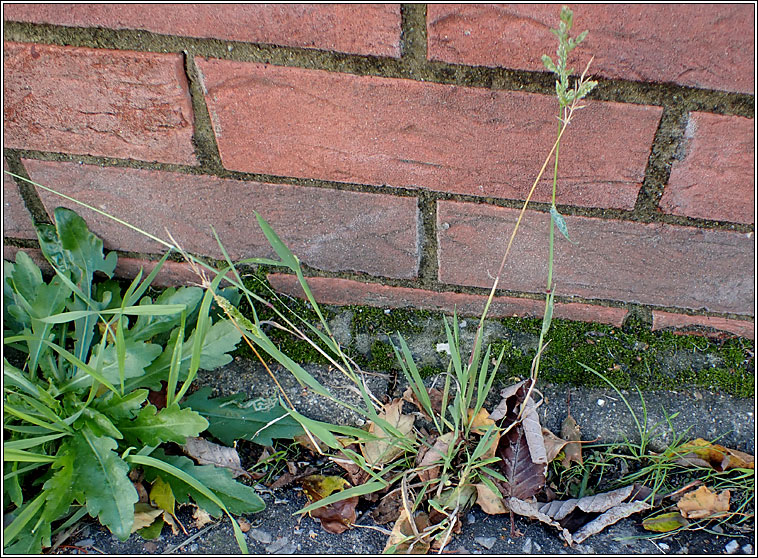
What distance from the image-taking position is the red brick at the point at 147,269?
1.05 meters

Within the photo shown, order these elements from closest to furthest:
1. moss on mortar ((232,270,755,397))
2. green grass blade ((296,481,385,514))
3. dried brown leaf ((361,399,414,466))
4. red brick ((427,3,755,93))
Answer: red brick ((427,3,755,93))
green grass blade ((296,481,385,514))
dried brown leaf ((361,399,414,466))
moss on mortar ((232,270,755,397))

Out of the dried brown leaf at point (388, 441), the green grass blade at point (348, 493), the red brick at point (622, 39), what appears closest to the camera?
the red brick at point (622, 39)

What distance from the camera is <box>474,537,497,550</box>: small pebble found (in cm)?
83

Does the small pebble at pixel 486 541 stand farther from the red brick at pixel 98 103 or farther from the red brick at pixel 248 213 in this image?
the red brick at pixel 98 103

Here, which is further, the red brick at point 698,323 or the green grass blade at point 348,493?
the red brick at point 698,323

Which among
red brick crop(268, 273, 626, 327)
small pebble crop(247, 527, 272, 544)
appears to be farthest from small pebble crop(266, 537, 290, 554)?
red brick crop(268, 273, 626, 327)

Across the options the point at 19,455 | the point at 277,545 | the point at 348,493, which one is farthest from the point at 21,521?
the point at 348,493

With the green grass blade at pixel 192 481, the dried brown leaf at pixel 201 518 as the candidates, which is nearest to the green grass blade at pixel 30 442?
the green grass blade at pixel 192 481

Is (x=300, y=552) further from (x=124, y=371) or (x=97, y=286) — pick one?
(x=97, y=286)

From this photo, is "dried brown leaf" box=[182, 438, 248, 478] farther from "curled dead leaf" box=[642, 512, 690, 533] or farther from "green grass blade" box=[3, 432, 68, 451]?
"curled dead leaf" box=[642, 512, 690, 533]

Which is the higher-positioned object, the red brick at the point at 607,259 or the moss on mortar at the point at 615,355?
the red brick at the point at 607,259

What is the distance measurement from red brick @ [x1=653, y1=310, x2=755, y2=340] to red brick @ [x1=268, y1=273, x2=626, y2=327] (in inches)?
2.6

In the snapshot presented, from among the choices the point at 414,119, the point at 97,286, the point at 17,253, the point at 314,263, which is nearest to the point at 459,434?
the point at 314,263

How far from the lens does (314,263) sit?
1007 mm
